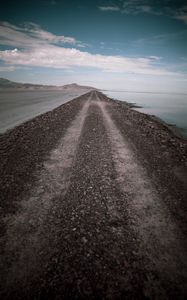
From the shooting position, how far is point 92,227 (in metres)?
4.27

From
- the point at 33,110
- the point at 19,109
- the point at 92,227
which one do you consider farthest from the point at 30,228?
the point at 19,109

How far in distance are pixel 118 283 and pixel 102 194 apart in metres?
2.71

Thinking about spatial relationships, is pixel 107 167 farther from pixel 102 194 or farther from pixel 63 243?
pixel 63 243

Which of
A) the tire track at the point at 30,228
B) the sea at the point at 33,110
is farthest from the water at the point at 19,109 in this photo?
the tire track at the point at 30,228

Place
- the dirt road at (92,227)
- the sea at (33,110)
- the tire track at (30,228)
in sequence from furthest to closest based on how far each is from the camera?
the sea at (33,110) → the tire track at (30,228) → the dirt road at (92,227)

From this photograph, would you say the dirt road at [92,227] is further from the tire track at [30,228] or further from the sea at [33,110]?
the sea at [33,110]

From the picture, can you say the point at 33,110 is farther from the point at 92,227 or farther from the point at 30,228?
the point at 92,227

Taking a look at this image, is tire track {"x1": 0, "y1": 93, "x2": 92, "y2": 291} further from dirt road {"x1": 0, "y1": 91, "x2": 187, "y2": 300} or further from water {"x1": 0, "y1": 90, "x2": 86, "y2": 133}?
water {"x1": 0, "y1": 90, "x2": 86, "y2": 133}

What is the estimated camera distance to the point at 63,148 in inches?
375

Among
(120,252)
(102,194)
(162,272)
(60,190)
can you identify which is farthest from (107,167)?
(162,272)

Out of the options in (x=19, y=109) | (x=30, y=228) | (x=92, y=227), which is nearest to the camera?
(x=30, y=228)

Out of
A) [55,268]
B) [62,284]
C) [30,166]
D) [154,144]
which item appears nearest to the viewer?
[62,284]

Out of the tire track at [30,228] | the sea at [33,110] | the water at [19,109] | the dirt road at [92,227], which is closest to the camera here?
the dirt road at [92,227]

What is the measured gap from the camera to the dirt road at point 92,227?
3.02 metres
